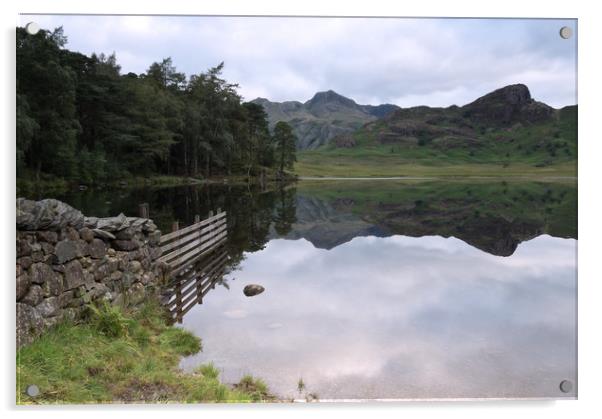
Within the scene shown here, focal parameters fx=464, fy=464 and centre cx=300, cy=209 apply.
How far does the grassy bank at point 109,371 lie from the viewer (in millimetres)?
4285

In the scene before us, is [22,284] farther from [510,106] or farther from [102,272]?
[510,106]

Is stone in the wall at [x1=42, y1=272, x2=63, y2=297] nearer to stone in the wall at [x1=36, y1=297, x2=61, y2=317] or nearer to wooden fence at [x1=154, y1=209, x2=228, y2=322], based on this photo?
stone in the wall at [x1=36, y1=297, x2=61, y2=317]

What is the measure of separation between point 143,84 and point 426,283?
21.7 ft

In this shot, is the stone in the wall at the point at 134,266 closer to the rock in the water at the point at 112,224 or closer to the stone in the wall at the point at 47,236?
the rock in the water at the point at 112,224

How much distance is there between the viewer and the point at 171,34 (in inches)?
200

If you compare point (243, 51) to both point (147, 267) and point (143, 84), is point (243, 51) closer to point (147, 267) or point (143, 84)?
point (143, 84)

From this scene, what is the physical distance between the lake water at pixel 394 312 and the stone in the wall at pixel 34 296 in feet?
6.20

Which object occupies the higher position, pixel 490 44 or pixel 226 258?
pixel 490 44

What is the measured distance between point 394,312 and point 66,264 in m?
5.02

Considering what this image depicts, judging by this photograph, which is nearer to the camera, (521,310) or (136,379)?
(136,379)

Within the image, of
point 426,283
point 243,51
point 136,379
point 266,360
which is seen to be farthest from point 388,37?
point 426,283

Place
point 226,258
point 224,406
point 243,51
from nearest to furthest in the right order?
point 224,406, point 243,51, point 226,258

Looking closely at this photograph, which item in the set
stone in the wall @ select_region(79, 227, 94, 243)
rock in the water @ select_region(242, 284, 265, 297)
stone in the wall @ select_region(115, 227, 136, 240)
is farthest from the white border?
rock in the water @ select_region(242, 284, 265, 297)

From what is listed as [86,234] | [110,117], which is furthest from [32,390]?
[110,117]
